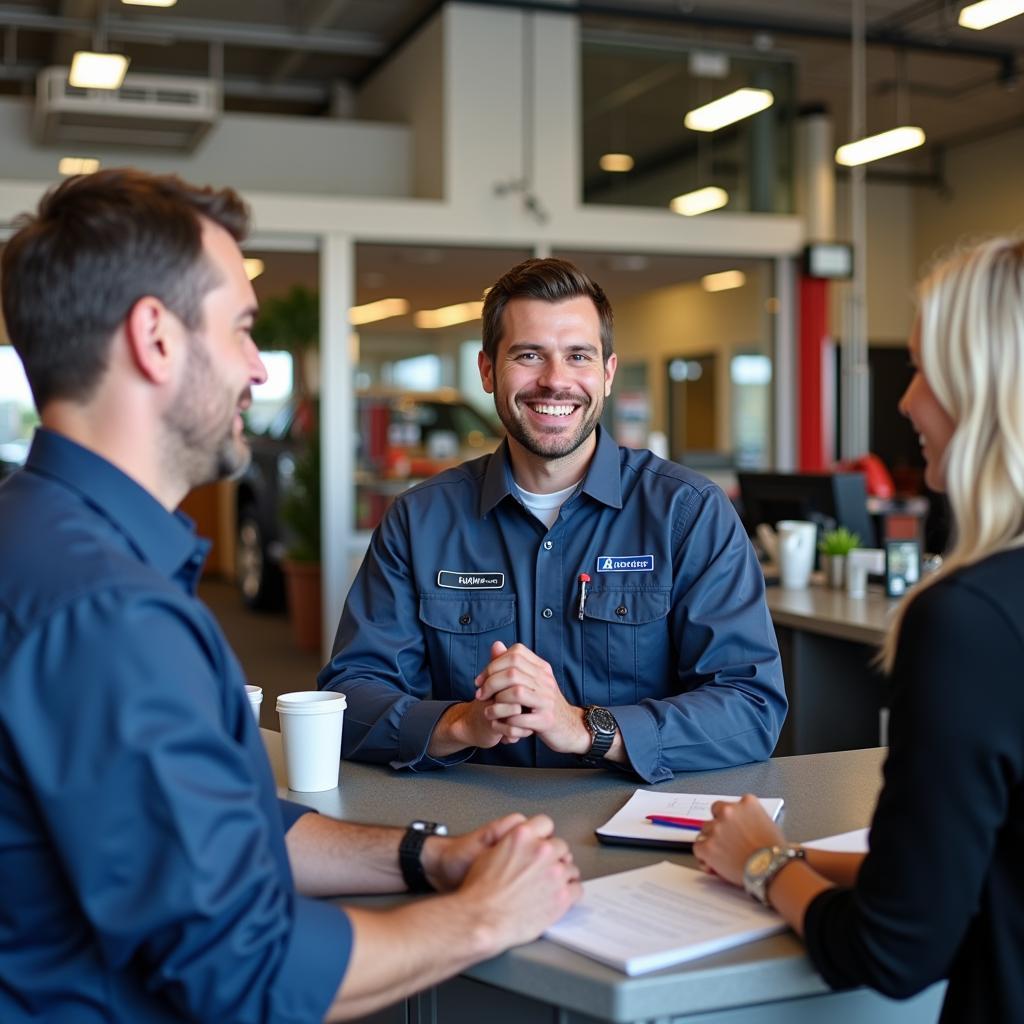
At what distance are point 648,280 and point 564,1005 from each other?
7702 millimetres

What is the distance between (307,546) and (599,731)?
5.78 m

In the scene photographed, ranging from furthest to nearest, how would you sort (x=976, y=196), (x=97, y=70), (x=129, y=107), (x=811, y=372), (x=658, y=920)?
(x=976, y=196)
(x=811, y=372)
(x=129, y=107)
(x=97, y=70)
(x=658, y=920)

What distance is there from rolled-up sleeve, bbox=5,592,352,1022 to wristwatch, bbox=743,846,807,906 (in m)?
0.52

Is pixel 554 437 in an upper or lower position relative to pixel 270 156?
lower

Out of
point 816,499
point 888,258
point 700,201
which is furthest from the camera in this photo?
point 888,258

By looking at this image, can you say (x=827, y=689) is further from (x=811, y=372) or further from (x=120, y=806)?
(x=811, y=372)

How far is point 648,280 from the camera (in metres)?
8.62

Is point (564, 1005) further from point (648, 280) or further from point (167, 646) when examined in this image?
point (648, 280)

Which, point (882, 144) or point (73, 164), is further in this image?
point (882, 144)

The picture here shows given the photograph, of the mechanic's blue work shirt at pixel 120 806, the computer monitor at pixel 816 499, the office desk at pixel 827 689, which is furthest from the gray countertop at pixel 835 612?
the mechanic's blue work shirt at pixel 120 806

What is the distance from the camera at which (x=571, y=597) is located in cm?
225

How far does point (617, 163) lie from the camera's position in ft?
25.8

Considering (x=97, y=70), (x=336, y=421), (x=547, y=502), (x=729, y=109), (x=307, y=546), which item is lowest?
(x=307, y=546)

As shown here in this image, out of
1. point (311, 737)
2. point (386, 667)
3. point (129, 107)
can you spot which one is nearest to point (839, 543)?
point (386, 667)
